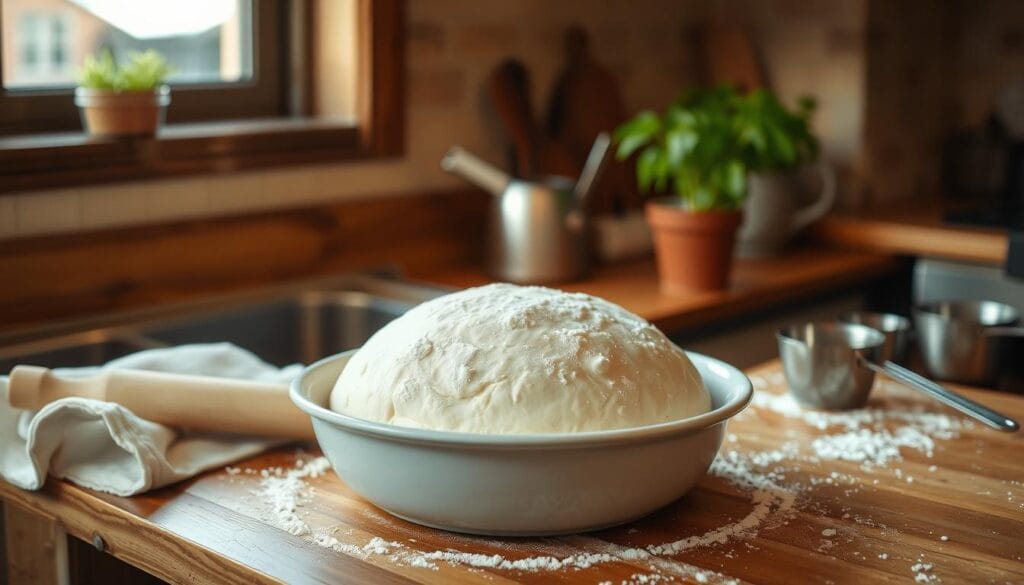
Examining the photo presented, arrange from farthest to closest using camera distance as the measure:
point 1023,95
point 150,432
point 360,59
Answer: point 1023,95 < point 360,59 < point 150,432

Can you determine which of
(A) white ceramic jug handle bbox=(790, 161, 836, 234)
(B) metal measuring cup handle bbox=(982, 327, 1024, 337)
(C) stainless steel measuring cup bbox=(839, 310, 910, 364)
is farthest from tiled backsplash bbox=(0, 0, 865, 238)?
(B) metal measuring cup handle bbox=(982, 327, 1024, 337)

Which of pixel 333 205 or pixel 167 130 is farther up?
pixel 167 130

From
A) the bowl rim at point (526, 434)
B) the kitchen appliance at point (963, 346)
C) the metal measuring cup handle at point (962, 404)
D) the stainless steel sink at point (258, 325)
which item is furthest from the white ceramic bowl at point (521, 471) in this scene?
the stainless steel sink at point (258, 325)

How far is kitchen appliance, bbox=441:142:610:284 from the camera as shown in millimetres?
2246

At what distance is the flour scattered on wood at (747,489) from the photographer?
0.99 m

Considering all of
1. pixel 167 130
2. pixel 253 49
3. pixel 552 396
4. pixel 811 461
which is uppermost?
pixel 253 49

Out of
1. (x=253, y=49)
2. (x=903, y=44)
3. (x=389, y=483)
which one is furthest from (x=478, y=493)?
(x=903, y=44)

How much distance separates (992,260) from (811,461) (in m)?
1.40

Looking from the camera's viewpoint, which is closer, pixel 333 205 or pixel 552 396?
pixel 552 396

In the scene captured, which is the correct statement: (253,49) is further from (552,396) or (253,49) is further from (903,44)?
(903,44)

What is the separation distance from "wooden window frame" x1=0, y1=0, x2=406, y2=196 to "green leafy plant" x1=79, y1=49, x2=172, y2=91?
3.3 inches

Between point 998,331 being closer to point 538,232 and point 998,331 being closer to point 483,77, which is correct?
point 538,232

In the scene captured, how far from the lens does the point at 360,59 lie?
2193mm

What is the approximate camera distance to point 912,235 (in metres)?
2.60
